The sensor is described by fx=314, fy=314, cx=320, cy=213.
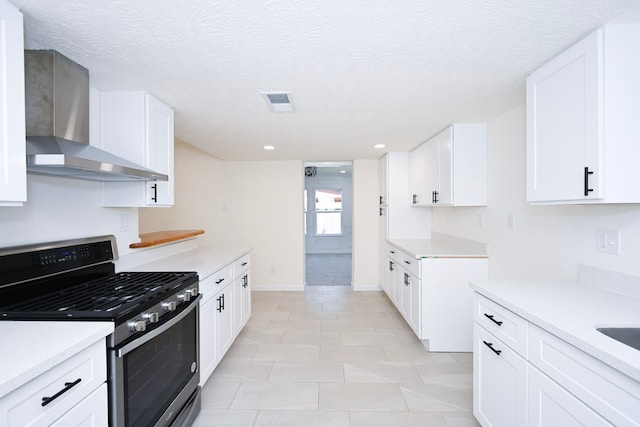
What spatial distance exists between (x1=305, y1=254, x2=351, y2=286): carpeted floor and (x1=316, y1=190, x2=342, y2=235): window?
2.62ft

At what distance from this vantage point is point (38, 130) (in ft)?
5.04

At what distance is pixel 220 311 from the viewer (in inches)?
101

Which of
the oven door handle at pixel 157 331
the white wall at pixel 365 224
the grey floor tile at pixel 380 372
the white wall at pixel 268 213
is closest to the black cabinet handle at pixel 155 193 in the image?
the oven door handle at pixel 157 331

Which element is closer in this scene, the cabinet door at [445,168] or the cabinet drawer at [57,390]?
the cabinet drawer at [57,390]

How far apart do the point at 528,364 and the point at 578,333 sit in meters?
0.36

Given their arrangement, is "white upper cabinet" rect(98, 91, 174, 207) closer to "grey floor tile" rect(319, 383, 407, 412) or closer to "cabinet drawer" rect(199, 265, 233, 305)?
"cabinet drawer" rect(199, 265, 233, 305)

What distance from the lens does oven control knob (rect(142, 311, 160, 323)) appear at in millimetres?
1468

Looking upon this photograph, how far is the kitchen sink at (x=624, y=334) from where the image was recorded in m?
1.17

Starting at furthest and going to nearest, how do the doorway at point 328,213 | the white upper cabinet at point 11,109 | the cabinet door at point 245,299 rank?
the doorway at point 328,213 → the cabinet door at point 245,299 → the white upper cabinet at point 11,109

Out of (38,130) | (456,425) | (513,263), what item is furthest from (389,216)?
(38,130)

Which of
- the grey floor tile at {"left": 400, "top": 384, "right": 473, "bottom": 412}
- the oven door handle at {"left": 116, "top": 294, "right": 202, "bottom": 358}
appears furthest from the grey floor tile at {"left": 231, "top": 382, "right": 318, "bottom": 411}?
the oven door handle at {"left": 116, "top": 294, "right": 202, "bottom": 358}

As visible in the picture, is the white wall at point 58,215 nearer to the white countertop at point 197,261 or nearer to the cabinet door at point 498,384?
the white countertop at point 197,261

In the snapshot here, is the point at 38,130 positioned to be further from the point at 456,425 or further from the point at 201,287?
the point at 456,425

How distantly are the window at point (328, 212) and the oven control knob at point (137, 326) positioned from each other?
314 inches
